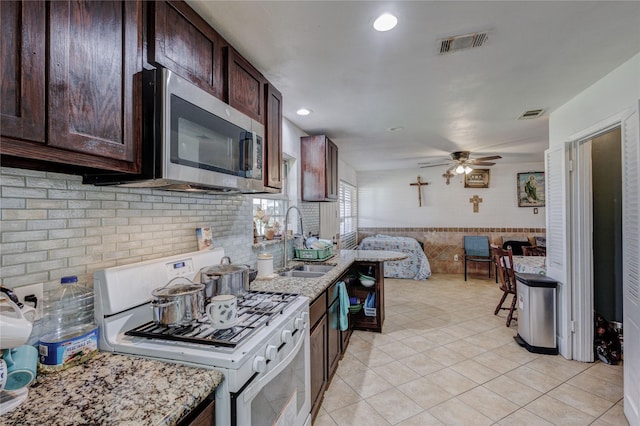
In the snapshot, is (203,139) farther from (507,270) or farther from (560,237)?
(507,270)

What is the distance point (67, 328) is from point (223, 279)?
62cm

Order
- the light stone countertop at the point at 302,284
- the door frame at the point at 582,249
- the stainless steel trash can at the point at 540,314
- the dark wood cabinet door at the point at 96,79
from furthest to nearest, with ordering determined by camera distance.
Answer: the stainless steel trash can at the point at 540,314
the door frame at the point at 582,249
the light stone countertop at the point at 302,284
the dark wood cabinet door at the point at 96,79

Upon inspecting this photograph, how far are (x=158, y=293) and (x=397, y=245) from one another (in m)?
5.25

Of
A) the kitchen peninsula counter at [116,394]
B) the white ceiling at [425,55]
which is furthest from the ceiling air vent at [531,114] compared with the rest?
the kitchen peninsula counter at [116,394]

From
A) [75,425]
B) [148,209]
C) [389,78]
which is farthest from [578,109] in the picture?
[75,425]

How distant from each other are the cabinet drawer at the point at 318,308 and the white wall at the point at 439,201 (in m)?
5.17

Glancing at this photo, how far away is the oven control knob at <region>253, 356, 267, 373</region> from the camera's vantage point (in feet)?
3.46

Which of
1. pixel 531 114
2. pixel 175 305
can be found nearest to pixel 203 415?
pixel 175 305

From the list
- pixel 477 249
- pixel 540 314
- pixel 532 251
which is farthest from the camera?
pixel 477 249

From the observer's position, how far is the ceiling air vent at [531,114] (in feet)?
9.49

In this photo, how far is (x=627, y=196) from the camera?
1.86 m

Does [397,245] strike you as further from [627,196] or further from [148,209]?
[148,209]

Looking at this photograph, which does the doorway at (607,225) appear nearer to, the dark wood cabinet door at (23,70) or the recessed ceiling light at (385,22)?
the recessed ceiling light at (385,22)

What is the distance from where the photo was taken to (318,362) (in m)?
1.92
